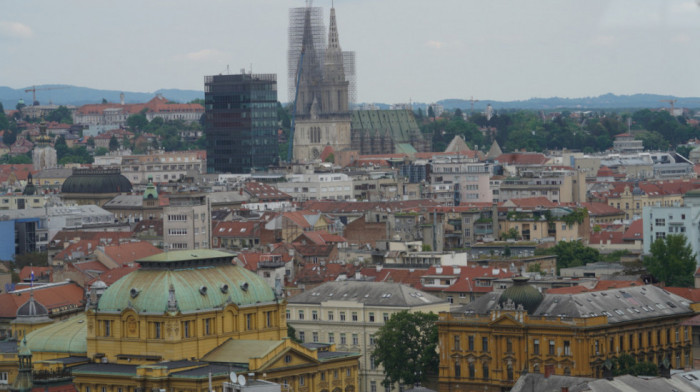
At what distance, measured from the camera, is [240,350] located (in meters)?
93.4

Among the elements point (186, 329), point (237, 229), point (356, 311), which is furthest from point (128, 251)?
point (186, 329)

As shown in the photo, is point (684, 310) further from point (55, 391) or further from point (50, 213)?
point (50, 213)

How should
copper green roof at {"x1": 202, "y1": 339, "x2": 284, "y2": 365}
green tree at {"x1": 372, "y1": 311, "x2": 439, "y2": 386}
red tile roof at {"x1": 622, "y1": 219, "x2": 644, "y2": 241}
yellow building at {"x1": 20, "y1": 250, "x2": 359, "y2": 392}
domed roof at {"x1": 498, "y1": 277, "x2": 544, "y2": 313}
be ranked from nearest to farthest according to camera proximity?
1. yellow building at {"x1": 20, "y1": 250, "x2": 359, "y2": 392}
2. copper green roof at {"x1": 202, "y1": 339, "x2": 284, "y2": 365}
3. domed roof at {"x1": 498, "y1": 277, "x2": 544, "y2": 313}
4. green tree at {"x1": 372, "y1": 311, "x2": 439, "y2": 386}
5. red tile roof at {"x1": 622, "y1": 219, "x2": 644, "y2": 241}

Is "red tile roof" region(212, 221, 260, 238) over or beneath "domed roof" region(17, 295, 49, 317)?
beneath

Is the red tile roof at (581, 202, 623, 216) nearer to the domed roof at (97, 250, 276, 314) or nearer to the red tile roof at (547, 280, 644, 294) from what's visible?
the red tile roof at (547, 280, 644, 294)

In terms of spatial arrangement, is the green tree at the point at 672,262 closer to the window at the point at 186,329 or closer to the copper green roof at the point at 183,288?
the copper green roof at the point at 183,288

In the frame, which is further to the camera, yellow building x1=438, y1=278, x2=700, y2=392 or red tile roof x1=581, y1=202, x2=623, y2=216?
red tile roof x1=581, y1=202, x2=623, y2=216

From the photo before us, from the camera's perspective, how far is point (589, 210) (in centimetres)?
19475

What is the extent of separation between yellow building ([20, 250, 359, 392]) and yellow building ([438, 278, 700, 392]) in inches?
299

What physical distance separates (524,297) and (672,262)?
32.7 metres

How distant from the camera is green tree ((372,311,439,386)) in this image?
349 ft

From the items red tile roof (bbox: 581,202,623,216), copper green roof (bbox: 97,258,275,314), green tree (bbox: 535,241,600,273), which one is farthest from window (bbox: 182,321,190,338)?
red tile roof (bbox: 581,202,623,216)

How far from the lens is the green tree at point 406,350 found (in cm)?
10650

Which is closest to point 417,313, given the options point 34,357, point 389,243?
point 34,357
